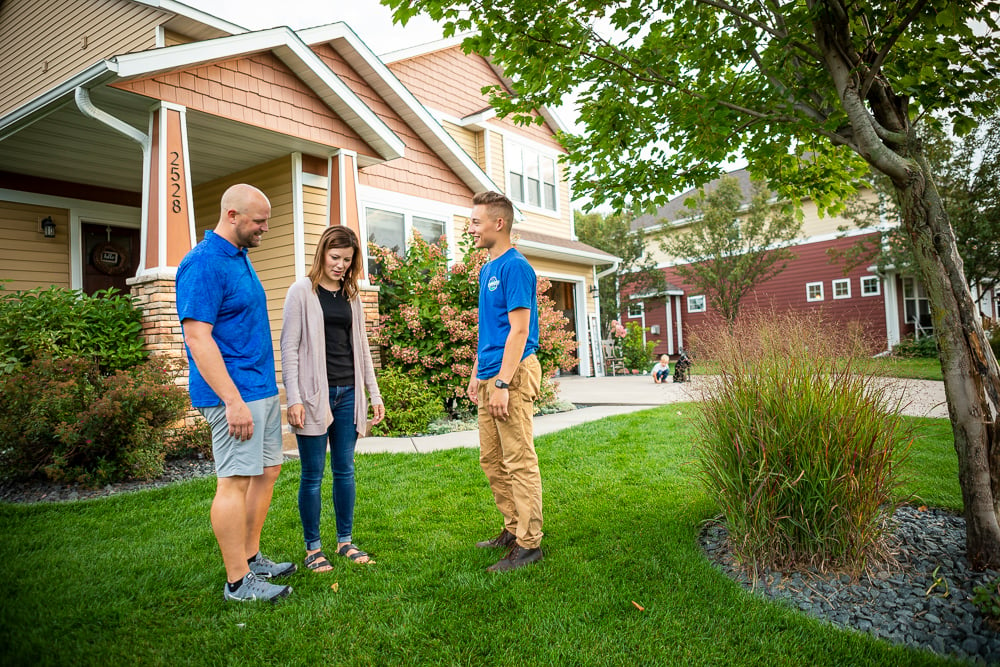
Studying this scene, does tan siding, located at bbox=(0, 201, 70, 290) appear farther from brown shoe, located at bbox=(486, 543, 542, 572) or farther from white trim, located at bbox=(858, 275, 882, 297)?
white trim, located at bbox=(858, 275, 882, 297)

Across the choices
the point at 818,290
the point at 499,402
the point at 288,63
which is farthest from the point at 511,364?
the point at 818,290

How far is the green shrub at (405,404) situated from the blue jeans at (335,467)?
3861 mm

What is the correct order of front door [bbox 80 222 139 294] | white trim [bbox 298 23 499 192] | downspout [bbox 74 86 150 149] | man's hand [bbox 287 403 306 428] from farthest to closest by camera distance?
white trim [bbox 298 23 499 192] < front door [bbox 80 222 139 294] < downspout [bbox 74 86 150 149] < man's hand [bbox 287 403 306 428]

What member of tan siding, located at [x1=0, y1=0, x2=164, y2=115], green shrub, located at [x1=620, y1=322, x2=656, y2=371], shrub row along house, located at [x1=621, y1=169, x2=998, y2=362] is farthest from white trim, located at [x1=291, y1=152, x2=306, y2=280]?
shrub row along house, located at [x1=621, y1=169, x2=998, y2=362]

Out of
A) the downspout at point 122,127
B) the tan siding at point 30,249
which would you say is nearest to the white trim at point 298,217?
the downspout at point 122,127

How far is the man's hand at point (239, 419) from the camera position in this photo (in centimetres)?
261

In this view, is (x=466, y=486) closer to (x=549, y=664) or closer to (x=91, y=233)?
(x=549, y=664)

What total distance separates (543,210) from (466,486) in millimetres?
11449

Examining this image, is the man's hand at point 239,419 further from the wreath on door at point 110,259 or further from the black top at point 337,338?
the wreath on door at point 110,259

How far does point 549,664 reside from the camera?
225 cm

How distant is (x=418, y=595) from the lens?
2.84m

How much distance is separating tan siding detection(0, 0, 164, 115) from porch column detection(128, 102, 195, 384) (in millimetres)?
2241

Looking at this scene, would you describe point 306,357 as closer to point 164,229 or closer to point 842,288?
point 164,229

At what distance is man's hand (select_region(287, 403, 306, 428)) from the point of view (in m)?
2.99
